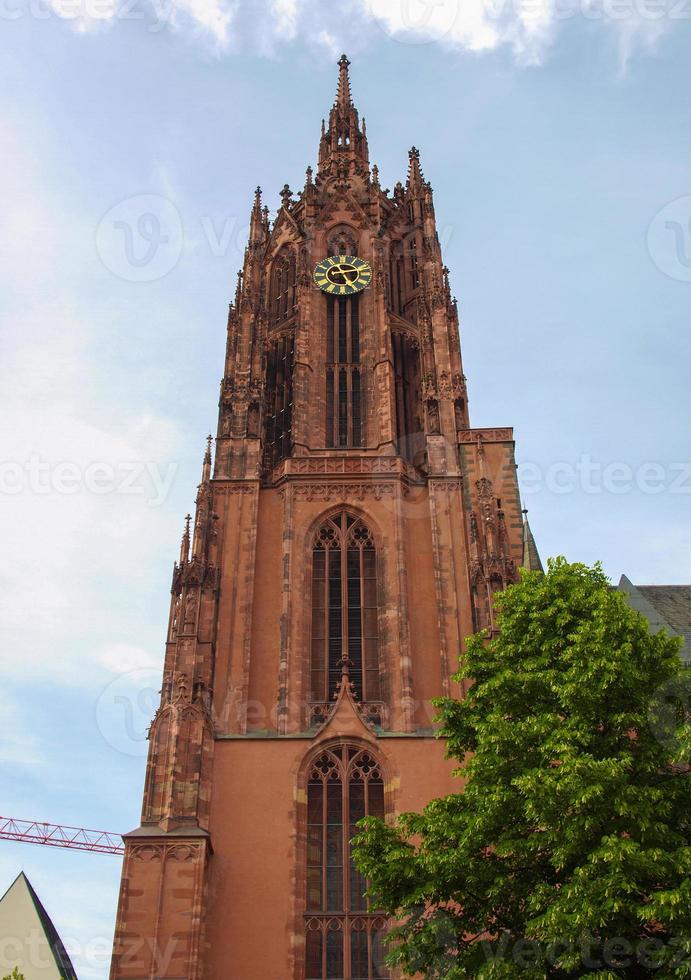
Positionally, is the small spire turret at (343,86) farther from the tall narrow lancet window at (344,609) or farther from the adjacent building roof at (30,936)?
the adjacent building roof at (30,936)

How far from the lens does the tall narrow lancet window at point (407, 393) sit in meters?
31.6

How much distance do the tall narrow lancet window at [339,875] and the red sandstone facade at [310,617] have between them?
0.04m

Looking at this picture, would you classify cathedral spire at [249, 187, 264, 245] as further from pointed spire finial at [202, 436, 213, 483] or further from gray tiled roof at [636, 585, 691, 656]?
gray tiled roof at [636, 585, 691, 656]

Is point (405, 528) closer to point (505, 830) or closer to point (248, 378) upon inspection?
point (248, 378)

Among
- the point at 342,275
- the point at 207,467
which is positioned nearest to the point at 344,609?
the point at 207,467

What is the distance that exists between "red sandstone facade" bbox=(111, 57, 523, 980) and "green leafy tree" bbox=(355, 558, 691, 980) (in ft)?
22.7

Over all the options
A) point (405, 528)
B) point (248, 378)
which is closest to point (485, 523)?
point (405, 528)

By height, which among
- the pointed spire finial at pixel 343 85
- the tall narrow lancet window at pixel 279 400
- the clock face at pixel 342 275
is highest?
the pointed spire finial at pixel 343 85

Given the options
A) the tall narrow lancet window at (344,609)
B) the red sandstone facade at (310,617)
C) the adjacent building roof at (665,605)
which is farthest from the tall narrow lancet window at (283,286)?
the adjacent building roof at (665,605)

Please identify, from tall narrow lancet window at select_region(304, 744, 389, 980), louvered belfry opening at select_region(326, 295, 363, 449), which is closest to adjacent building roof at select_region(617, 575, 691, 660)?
louvered belfry opening at select_region(326, 295, 363, 449)

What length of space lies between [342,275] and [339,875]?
20363 millimetres

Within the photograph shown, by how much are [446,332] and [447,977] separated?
22.8 metres

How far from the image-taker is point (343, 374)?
32.9 m

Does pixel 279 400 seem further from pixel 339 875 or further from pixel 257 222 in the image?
pixel 339 875
